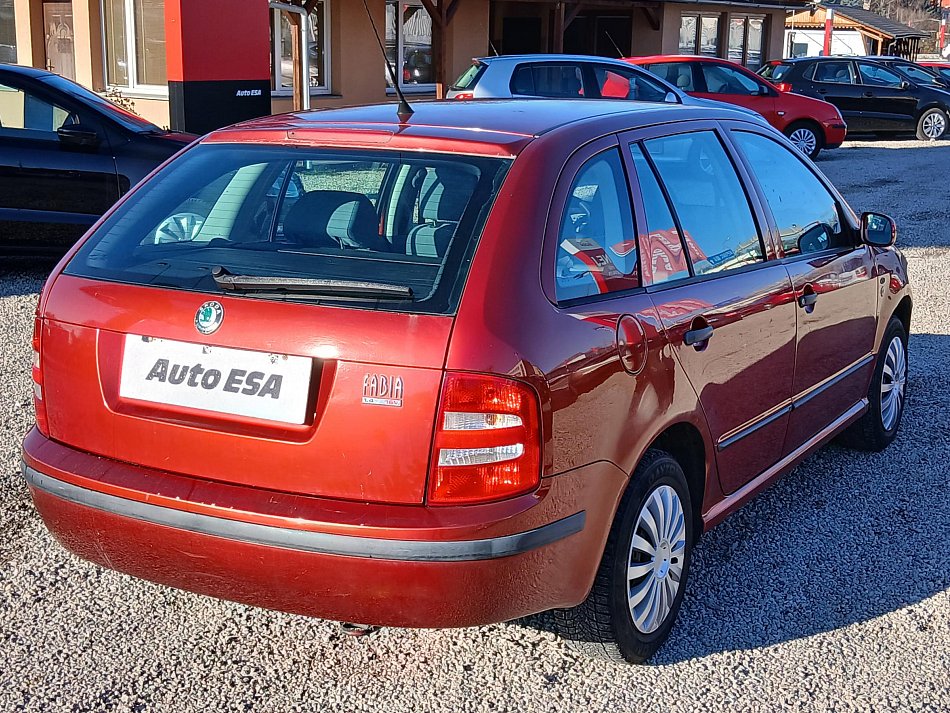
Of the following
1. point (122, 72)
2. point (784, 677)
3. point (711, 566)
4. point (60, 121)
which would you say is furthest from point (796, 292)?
point (122, 72)

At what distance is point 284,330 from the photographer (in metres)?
2.88

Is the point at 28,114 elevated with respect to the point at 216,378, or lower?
elevated

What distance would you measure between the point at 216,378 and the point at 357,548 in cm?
58

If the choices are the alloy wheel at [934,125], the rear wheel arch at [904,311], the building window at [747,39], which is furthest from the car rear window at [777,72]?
the rear wheel arch at [904,311]

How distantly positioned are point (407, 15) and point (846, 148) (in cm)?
867

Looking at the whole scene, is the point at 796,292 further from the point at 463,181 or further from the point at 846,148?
the point at 846,148

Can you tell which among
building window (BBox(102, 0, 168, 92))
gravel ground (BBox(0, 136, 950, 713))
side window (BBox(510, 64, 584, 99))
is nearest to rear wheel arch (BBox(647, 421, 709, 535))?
gravel ground (BBox(0, 136, 950, 713))

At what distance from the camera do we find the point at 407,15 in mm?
22109

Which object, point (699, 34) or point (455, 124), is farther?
point (699, 34)

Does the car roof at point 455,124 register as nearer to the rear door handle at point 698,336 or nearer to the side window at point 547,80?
the rear door handle at point 698,336

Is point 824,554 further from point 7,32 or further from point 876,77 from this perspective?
point 7,32

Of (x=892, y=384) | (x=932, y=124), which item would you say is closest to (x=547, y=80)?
(x=892, y=384)

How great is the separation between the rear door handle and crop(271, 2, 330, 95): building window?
16574 millimetres

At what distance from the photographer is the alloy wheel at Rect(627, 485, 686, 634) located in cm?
332
